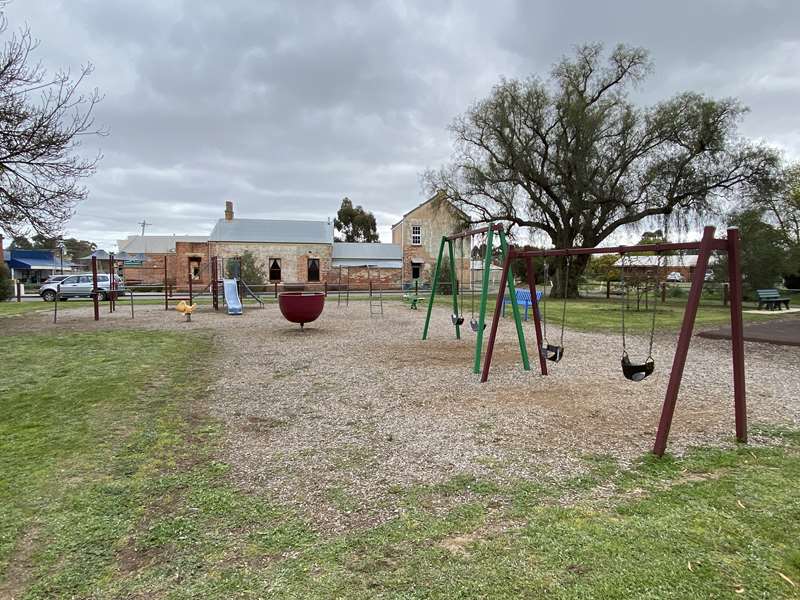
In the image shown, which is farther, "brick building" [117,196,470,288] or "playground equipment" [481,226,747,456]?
"brick building" [117,196,470,288]

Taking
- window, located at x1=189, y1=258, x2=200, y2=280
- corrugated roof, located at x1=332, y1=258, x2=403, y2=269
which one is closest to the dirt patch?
corrugated roof, located at x1=332, y1=258, x2=403, y2=269

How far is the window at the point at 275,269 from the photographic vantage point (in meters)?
36.9

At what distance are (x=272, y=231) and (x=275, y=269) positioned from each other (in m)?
3.67

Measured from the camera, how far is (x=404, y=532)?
2.53 metres

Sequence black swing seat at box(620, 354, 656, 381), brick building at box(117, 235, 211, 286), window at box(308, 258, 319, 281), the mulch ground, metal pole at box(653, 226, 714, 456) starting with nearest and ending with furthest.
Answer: the mulch ground < metal pole at box(653, 226, 714, 456) < black swing seat at box(620, 354, 656, 381) < brick building at box(117, 235, 211, 286) < window at box(308, 258, 319, 281)

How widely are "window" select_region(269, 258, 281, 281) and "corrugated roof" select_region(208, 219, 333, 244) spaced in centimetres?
153

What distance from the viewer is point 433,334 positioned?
10875 millimetres

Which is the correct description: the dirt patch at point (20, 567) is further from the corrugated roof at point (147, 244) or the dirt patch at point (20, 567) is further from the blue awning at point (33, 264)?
the blue awning at point (33, 264)

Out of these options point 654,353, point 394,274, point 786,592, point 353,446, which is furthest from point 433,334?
point 394,274

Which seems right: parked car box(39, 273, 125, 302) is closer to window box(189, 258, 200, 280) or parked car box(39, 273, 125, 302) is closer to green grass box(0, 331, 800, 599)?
window box(189, 258, 200, 280)

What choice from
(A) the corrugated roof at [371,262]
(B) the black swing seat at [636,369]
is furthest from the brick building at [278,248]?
(B) the black swing seat at [636,369]

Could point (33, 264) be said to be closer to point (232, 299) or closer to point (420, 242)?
point (420, 242)

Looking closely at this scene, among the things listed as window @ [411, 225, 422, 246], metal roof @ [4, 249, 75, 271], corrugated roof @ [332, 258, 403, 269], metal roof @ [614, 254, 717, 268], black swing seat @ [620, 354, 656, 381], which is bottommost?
black swing seat @ [620, 354, 656, 381]

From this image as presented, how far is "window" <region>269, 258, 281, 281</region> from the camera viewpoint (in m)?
36.9
